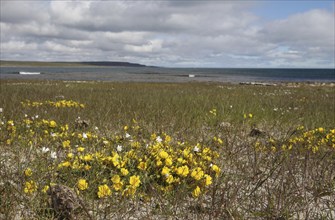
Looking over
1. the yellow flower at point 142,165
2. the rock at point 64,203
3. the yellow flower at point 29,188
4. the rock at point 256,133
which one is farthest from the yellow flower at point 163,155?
the rock at point 256,133

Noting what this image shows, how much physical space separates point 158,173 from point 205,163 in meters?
0.84

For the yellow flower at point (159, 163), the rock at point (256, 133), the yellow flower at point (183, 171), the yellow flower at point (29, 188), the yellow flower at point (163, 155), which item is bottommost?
the rock at point (256, 133)

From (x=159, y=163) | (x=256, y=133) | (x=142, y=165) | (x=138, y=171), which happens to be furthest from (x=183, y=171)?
(x=256, y=133)

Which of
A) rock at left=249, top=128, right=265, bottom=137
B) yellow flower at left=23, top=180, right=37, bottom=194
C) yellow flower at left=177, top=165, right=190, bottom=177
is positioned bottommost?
rock at left=249, top=128, right=265, bottom=137

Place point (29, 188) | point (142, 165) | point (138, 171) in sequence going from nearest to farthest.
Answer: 1. point (29, 188)
2. point (142, 165)
3. point (138, 171)

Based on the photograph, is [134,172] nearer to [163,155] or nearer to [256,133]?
[163,155]

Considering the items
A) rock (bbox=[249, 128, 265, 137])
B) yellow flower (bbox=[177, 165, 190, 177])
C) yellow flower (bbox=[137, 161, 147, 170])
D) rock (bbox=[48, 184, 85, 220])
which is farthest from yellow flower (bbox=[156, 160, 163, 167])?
rock (bbox=[249, 128, 265, 137])

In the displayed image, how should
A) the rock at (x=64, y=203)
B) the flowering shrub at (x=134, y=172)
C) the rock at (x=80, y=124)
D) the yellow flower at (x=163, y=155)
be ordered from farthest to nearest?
1. the rock at (x=80, y=124)
2. the yellow flower at (x=163, y=155)
3. the flowering shrub at (x=134, y=172)
4. the rock at (x=64, y=203)

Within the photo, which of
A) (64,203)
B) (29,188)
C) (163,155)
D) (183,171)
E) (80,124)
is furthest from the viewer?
(80,124)

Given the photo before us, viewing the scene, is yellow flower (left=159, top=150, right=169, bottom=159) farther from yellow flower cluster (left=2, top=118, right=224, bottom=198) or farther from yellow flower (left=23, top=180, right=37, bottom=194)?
yellow flower (left=23, top=180, right=37, bottom=194)

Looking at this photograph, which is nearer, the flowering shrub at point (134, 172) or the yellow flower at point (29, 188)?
the yellow flower at point (29, 188)

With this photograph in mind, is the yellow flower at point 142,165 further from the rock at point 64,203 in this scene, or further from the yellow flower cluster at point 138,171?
the rock at point 64,203

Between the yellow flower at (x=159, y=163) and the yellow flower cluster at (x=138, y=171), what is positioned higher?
the yellow flower at (x=159, y=163)

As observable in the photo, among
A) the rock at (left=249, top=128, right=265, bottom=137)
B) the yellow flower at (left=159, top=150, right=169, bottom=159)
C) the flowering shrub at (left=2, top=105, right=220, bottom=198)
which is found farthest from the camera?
the rock at (left=249, top=128, right=265, bottom=137)
